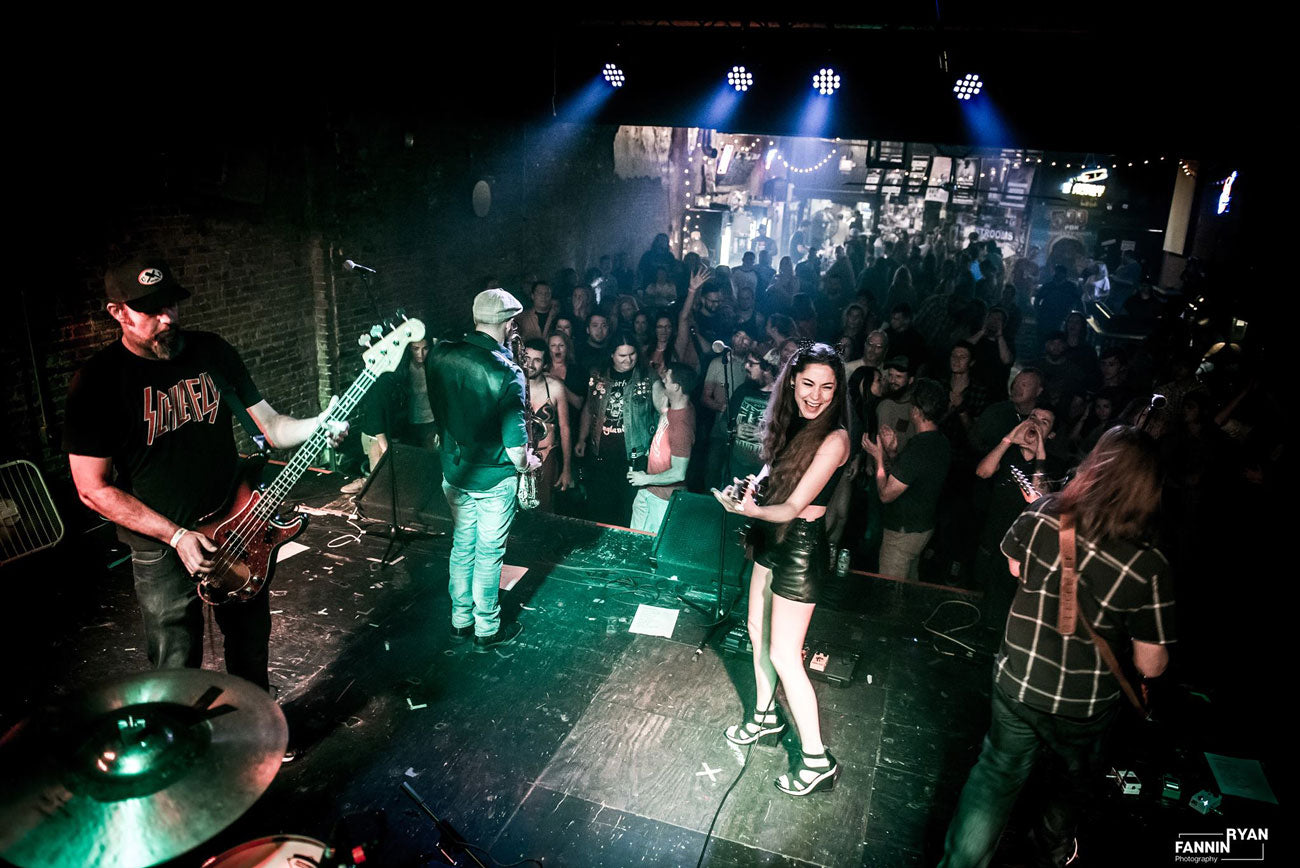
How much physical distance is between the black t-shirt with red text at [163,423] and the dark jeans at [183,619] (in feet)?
0.44

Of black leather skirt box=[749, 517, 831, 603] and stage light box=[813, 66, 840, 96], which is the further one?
stage light box=[813, 66, 840, 96]

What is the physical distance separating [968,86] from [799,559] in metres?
6.15

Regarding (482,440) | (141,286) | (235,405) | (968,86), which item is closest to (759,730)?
(482,440)

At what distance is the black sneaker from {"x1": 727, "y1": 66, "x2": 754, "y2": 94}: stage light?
234 inches

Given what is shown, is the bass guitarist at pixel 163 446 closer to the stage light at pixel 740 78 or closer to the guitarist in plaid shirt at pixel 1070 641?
the guitarist in plaid shirt at pixel 1070 641

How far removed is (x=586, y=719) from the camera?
3.56 meters

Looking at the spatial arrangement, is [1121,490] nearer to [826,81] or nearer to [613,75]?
[826,81]

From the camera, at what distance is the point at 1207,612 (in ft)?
15.6

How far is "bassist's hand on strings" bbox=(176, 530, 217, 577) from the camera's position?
106 inches

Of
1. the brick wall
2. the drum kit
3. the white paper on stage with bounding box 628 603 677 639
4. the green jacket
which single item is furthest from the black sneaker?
the brick wall

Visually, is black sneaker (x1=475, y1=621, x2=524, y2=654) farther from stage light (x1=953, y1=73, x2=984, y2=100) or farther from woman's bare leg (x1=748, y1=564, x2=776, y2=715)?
stage light (x1=953, y1=73, x2=984, y2=100)

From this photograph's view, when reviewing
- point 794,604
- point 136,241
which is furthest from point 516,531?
→ point 136,241

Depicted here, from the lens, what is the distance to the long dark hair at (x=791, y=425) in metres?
2.91

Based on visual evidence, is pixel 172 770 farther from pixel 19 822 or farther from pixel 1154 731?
pixel 1154 731
